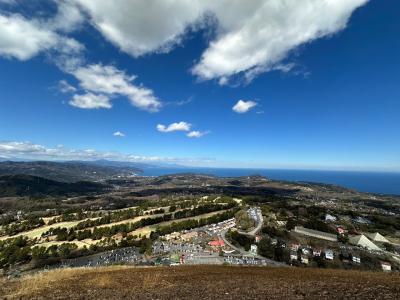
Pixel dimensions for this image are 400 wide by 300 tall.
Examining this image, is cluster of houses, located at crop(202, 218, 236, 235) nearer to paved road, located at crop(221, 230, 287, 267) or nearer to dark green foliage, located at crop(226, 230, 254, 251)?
paved road, located at crop(221, 230, 287, 267)

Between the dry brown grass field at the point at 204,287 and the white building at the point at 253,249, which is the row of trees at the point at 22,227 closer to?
Result: the white building at the point at 253,249

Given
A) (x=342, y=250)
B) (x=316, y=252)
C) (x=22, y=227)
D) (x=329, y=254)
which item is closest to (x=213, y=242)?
→ (x=316, y=252)

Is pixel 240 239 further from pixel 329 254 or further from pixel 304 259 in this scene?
pixel 329 254

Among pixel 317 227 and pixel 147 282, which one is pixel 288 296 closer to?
pixel 147 282

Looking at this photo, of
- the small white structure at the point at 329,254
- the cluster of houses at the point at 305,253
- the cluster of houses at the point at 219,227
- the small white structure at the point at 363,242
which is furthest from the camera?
the cluster of houses at the point at 219,227

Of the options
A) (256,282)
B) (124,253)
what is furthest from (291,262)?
(256,282)

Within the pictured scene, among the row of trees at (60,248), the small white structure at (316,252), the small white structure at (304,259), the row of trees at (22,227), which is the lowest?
the row of trees at (22,227)

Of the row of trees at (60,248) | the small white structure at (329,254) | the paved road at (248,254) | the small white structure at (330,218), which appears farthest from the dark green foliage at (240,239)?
the small white structure at (330,218)
